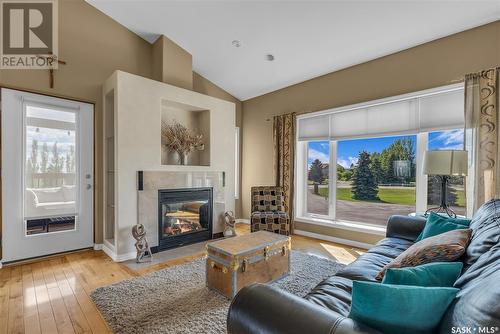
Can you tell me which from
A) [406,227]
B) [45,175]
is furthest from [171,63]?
[406,227]

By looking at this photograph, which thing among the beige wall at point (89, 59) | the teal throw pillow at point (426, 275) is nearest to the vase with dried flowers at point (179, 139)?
the beige wall at point (89, 59)

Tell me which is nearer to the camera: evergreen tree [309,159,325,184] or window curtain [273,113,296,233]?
evergreen tree [309,159,325,184]

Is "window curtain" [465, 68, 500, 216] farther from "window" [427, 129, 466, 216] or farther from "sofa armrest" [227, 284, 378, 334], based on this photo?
"sofa armrest" [227, 284, 378, 334]

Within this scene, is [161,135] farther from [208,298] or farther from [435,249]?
[435,249]

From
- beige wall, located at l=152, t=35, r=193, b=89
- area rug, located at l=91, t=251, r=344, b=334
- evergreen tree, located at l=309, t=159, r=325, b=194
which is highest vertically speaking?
beige wall, located at l=152, t=35, r=193, b=89

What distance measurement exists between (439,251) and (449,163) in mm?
1451

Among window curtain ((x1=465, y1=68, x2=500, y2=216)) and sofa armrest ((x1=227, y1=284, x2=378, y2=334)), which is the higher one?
window curtain ((x1=465, y1=68, x2=500, y2=216))

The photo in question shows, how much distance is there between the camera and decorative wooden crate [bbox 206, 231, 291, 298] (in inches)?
84.0

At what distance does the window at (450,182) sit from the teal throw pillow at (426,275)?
253 centimetres

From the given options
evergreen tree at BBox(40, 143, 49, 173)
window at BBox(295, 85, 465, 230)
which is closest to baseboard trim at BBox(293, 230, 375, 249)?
window at BBox(295, 85, 465, 230)

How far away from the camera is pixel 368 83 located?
11.7ft

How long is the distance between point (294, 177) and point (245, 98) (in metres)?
2.14
